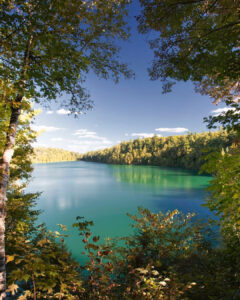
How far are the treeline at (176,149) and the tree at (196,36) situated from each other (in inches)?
1589

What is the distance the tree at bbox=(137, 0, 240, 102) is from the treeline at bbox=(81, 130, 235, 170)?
40357 mm

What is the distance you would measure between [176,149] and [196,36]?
69216mm

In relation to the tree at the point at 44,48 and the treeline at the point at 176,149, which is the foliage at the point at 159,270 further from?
the treeline at the point at 176,149

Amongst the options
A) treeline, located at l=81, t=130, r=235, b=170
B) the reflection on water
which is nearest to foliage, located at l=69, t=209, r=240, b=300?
the reflection on water

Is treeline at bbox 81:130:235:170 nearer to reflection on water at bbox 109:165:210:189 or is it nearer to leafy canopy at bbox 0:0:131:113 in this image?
reflection on water at bbox 109:165:210:189

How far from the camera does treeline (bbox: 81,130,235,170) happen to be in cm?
4794

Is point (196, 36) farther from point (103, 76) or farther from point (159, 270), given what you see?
point (159, 270)

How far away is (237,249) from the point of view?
3961mm

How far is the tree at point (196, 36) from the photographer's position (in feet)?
7.13

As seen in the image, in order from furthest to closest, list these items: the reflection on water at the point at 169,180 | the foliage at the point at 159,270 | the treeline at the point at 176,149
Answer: the treeline at the point at 176,149 → the reflection on water at the point at 169,180 → the foliage at the point at 159,270

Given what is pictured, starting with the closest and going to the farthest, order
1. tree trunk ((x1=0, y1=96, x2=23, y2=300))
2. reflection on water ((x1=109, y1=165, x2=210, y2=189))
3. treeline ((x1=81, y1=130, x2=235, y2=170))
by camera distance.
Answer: tree trunk ((x1=0, y1=96, x2=23, y2=300)) → reflection on water ((x1=109, y1=165, x2=210, y2=189)) → treeline ((x1=81, y1=130, x2=235, y2=170))

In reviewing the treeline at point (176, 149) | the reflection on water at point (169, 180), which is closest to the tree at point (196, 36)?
the reflection on water at point (169, 180)

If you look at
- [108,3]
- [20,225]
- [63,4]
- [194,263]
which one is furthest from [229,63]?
[20,225]

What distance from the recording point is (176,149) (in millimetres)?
67500
